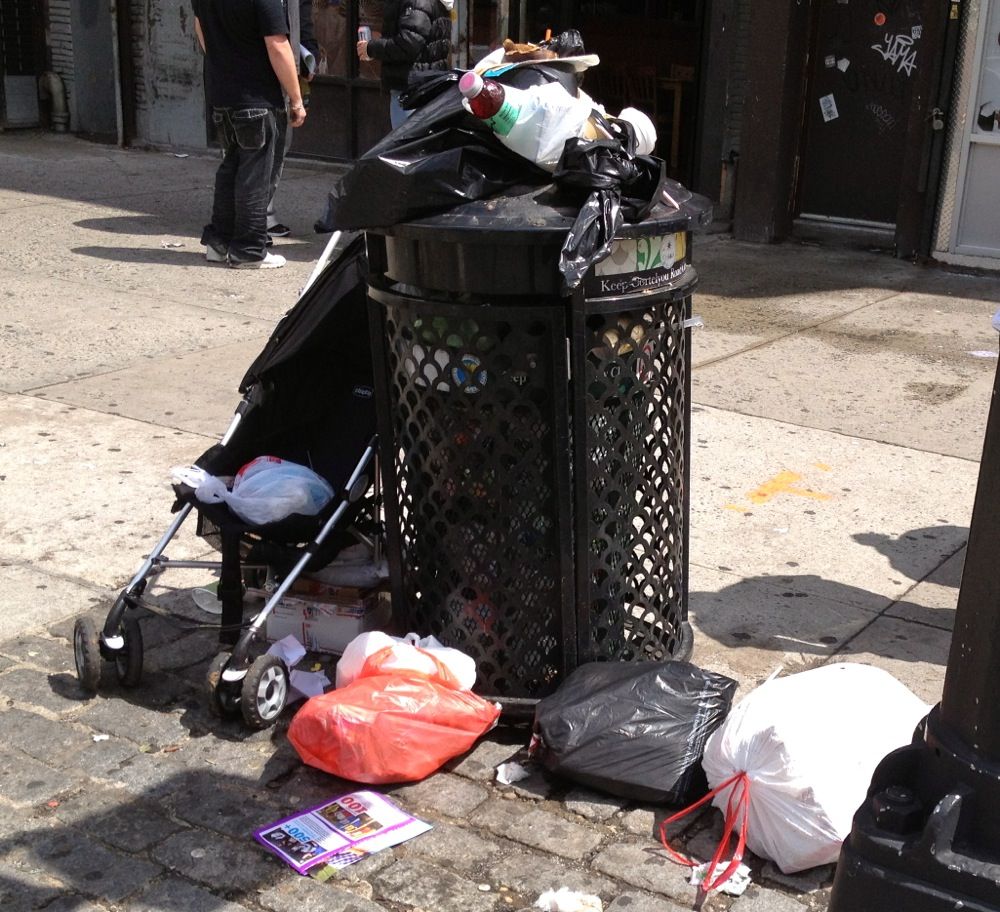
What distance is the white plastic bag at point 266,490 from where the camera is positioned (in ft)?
12.6

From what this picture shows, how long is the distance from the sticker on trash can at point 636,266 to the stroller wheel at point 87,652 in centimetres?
163

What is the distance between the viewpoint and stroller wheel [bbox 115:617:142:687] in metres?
3.83

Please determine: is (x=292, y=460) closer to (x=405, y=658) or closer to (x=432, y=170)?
(x=405, y=658)

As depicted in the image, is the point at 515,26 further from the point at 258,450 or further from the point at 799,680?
the point at 799,680

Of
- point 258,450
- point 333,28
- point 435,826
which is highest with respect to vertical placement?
point 333,28

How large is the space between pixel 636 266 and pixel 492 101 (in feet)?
1.70

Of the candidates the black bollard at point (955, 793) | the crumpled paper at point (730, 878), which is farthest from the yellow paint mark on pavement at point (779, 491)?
the black bollard at point (955, 793)

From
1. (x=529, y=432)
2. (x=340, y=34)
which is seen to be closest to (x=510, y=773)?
(x=529, y=432)

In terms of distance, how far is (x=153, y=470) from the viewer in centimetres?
552

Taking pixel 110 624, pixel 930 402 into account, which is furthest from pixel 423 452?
pixel 930 402

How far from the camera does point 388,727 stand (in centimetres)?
338

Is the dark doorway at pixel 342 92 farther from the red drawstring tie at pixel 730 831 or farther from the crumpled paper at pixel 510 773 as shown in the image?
the red drawstring tie at pixel 730 831

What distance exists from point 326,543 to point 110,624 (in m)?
0.62

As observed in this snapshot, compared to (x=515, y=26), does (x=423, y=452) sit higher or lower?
lower
